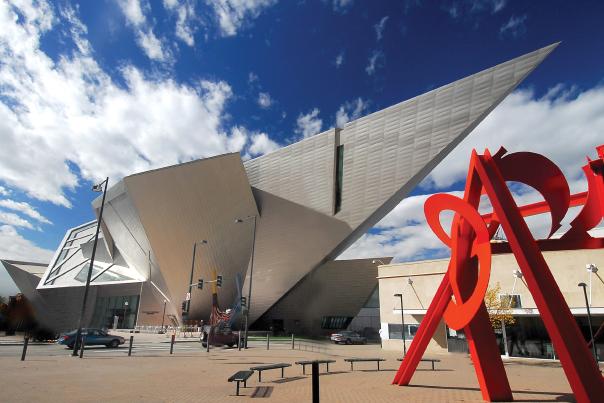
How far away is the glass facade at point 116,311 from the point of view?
5208cm

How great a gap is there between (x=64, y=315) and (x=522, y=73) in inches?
2393

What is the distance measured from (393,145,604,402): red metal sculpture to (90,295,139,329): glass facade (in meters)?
50.5

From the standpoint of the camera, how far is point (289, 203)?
1412 inches

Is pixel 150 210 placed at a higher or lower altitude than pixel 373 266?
higher

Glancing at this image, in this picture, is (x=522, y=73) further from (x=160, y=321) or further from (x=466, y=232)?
(x=160, y=321)

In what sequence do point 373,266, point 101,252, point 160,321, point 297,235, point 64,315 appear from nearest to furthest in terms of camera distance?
point 297,235, point 373,266, point 160,321, point 64,315, point 101,252

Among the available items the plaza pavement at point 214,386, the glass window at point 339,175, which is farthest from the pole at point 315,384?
the glass window at point 339,175

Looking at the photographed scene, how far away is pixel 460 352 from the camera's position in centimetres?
2455

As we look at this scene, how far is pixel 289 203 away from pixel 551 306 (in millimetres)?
29761

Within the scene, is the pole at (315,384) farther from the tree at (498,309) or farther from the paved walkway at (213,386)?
the tree at (498,309)

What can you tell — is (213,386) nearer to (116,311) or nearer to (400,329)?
(400,329)

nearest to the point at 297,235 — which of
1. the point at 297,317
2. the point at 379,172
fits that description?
the point at 379,172

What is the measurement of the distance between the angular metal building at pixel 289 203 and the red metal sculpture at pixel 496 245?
57.1 ft

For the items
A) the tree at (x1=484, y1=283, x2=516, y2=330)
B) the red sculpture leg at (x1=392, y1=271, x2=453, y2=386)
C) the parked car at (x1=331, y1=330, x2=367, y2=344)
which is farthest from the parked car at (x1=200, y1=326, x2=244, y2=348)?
the red sculpture leg at (x1=392, y1=271, x2=453, y2=386)
